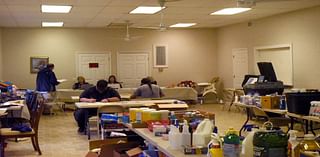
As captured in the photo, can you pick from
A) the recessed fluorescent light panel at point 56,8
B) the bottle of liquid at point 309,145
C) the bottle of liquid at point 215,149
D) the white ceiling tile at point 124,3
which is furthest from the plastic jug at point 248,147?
the recessed fluorescent light panel at point 56,8

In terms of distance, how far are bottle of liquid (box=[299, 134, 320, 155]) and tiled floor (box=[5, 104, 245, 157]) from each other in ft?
16.6

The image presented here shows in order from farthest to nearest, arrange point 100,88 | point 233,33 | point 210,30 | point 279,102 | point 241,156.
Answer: point 210,30 < point 233,33 < point 100,88 < point 279,102 < point 241,156

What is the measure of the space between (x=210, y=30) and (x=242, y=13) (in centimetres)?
444

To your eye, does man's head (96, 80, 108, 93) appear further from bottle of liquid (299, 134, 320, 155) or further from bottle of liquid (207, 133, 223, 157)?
bottle of liquid (299, 134, 320, 155)

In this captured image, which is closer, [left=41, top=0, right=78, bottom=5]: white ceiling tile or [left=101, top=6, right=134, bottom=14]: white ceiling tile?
[left=41, top=0, right=78, bottom=5]: white ceiling tile

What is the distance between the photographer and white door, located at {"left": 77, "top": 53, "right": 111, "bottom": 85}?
1460 centimetres

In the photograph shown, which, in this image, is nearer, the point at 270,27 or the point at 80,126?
the point at 80,126

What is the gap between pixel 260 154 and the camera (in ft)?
6.85

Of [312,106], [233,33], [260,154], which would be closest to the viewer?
[260,154]

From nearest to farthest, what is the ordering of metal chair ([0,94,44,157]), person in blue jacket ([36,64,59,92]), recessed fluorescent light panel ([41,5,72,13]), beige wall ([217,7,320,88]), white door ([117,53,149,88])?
metal chair ([0,94,44,157]), recessed fluorescent light panel ([41,5,72,13]), beige wall ([217,7,320,88]), person in blue jacket ([36,64,59,92]), white door ([117,53,149,88])

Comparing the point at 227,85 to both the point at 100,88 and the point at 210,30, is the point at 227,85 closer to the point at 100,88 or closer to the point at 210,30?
the point at 210,30

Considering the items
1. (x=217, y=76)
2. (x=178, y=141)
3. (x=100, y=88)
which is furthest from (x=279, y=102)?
(x=217, y=76)

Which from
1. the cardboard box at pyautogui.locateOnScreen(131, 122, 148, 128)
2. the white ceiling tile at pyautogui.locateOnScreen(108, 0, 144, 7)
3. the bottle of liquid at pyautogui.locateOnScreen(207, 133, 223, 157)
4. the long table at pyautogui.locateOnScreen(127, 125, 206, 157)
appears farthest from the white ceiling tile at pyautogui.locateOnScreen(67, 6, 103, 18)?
the bottle of liquid at pyautogui.locateOnScreen(207, 133, 223, 157)

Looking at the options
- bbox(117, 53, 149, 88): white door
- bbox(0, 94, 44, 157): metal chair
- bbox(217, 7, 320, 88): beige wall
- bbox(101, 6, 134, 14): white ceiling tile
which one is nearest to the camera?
bbox(0, 94, 44, 157): metal chair
